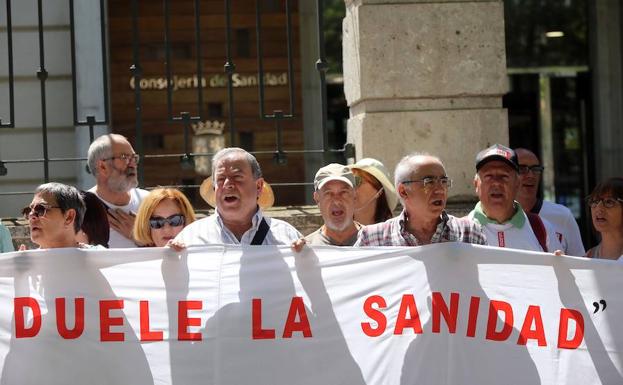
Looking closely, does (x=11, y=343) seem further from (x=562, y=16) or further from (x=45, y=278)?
(x=562, y=16)

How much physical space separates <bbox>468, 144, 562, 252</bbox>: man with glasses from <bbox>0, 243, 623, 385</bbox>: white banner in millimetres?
589

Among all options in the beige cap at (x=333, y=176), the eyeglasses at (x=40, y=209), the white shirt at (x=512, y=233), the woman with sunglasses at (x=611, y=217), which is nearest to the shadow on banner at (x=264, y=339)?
the eyeglasses at (x=40, y=209)

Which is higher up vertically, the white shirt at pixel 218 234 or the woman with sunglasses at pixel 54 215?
the woman with sunglasses at pixel 54 215

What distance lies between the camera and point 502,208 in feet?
21.7

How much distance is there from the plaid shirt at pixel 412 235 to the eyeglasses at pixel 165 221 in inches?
39.0

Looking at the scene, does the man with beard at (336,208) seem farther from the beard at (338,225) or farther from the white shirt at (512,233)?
the white shirt at (512,233)

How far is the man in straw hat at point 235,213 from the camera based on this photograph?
604cm

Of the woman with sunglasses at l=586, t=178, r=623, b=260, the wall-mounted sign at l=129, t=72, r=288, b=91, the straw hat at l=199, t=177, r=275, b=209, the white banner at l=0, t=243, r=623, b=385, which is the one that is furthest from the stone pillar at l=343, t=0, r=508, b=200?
the wall-mounted sign at l=129, t=72, r=288, b=91

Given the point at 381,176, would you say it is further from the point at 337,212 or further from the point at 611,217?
the point at 611,217

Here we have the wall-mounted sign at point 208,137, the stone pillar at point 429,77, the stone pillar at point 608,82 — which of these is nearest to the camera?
the stone pillar at point 429,77

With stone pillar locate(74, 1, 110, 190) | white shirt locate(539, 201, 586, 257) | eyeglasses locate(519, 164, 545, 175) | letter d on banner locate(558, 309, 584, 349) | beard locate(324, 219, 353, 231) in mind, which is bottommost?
letter d on banner locate(558, 309, 584, 349)

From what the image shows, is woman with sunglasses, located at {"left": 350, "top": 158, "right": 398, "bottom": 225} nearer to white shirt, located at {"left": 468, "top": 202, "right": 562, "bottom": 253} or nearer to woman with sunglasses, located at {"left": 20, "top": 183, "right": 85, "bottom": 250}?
white shirt, located at {"left": 468, "top": 202, "right": 562, "bottom": 253}

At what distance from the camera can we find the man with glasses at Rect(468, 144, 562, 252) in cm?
661

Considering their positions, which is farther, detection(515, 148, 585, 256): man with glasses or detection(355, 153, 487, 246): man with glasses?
detection(515, 148, 585, 256): man with glasses
